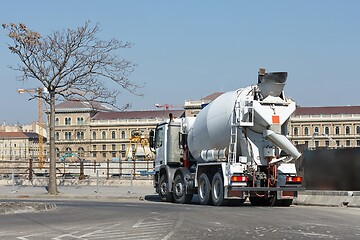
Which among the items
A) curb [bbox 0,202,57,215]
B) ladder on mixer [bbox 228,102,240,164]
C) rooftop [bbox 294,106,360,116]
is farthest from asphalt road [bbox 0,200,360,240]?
rooftop [bbox 294,106,360,116]

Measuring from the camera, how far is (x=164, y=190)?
28.2m

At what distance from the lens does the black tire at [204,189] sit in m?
24.4

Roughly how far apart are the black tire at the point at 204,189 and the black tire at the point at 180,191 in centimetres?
130

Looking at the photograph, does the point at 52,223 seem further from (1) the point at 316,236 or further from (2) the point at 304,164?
(2) the point at 304,164

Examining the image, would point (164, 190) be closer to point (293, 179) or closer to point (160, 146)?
point (160, 146)

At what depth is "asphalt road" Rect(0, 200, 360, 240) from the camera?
13.6 metres

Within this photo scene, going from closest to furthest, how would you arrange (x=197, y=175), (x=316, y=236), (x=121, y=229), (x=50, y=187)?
1. (x=316, y=236)
2. (x=121, y=229)
3. (x=197, y=175)
4. (x=50, y=187)

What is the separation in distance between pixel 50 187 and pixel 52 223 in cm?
1724

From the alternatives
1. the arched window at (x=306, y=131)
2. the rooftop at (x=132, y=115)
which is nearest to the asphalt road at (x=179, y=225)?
the arched window at (x=306, y=131)

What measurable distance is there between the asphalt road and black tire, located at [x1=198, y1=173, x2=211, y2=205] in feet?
13.5

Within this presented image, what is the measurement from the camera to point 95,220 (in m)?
17.5

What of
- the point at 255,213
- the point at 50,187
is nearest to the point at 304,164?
the point at 255,213

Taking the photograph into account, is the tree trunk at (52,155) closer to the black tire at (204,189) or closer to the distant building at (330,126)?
the black tire at (204,189)

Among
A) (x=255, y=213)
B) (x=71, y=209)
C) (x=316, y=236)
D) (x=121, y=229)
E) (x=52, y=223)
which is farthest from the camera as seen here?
(x=71, y=209)
